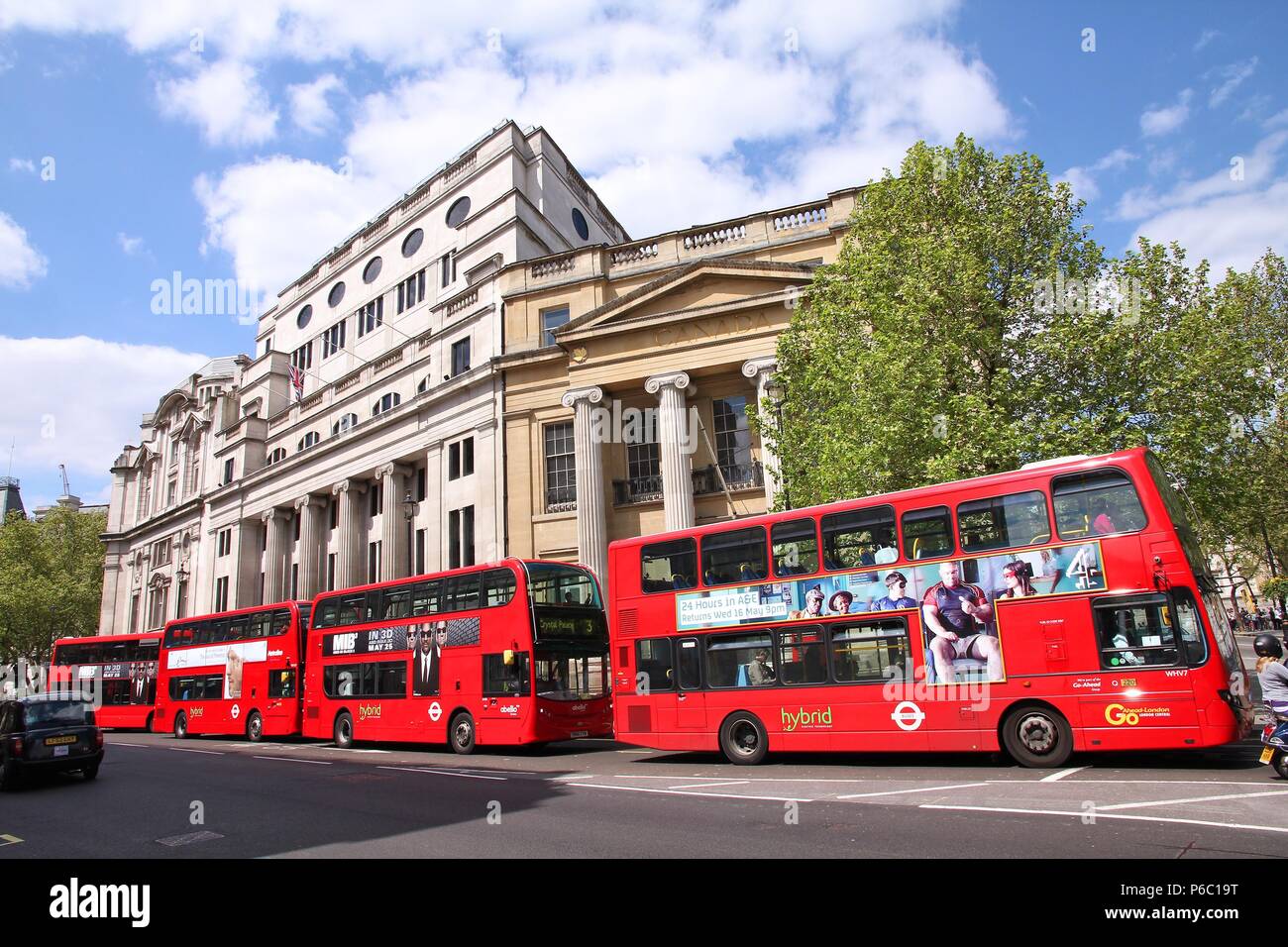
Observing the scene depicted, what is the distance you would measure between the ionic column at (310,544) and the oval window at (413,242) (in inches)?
539

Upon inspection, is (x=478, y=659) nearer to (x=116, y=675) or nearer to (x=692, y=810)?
(x=692, y=810)

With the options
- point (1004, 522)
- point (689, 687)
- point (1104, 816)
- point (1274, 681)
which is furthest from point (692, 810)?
point (1274, 681)

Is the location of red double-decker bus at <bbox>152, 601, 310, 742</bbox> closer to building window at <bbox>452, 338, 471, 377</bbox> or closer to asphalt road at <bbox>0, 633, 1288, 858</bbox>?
asphalt road at <bbox>0, 633, 1288, 858</bbox>

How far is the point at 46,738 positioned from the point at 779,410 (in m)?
17.5

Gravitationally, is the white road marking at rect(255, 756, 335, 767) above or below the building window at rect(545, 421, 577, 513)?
below

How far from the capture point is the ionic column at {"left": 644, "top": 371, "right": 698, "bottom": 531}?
25500mm

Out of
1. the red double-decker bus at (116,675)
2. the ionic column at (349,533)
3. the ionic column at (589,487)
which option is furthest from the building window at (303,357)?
the ionic column at (589,487)

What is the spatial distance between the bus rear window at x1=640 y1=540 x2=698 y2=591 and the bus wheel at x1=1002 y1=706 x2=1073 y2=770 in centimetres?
569

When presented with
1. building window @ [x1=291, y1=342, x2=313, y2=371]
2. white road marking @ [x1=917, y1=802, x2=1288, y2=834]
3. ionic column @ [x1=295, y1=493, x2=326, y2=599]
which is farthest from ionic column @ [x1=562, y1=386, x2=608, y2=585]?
building window @ [x1=291, y1=342, x2=313, y2=371]

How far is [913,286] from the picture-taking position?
16984 millimetres

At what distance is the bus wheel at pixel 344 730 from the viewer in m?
21.0
